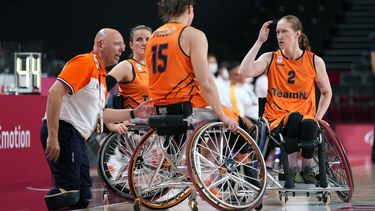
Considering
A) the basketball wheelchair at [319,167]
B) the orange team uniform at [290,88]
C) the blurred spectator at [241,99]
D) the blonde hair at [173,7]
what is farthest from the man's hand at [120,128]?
the blurred spectator at [241,99]

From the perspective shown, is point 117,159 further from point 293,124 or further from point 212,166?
point 212,166

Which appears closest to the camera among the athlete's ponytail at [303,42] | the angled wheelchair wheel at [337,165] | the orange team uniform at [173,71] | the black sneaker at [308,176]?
the orange team uniform at [173,71]

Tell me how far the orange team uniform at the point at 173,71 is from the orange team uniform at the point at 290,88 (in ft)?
3.51

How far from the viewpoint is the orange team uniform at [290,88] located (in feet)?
22.2

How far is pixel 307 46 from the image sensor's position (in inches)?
279

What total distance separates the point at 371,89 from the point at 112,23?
627cm

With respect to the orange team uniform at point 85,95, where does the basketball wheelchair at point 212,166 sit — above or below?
below

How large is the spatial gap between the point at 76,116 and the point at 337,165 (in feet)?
6.81

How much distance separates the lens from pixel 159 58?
5.77 m

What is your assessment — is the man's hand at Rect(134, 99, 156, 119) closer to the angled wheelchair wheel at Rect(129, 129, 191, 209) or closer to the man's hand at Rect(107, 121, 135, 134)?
the angled wheelchair wheel at Rect(129, 129, 191, 209)

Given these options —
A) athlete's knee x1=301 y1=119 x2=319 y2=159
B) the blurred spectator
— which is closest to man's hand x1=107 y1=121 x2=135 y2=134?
→ athlete's knee x1=301 y1=119 x2=319 y2=159

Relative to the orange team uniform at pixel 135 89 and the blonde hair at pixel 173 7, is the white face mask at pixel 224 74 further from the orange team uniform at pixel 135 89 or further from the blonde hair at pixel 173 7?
the blonde hair at pixel 173 7

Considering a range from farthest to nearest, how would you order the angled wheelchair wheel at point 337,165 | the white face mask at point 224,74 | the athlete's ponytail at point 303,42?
1. the white face mask at point 224,74
2. the athlete's ponytail at point 303,42
3. the angled wheelchair wheel at point 337,165

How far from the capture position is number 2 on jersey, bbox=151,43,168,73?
18.9 ft
